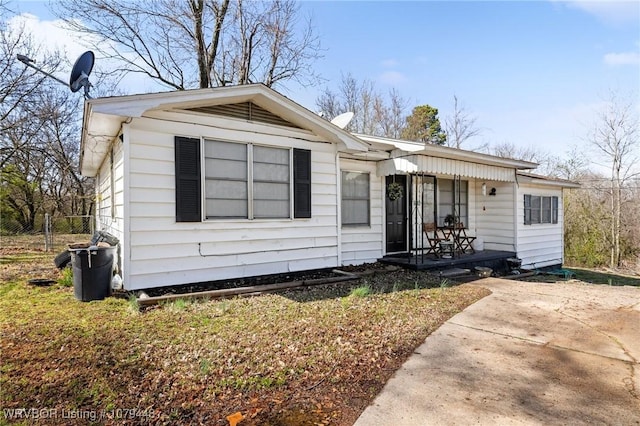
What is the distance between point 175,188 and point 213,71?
11.5 metres

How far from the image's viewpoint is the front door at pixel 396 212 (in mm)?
8828

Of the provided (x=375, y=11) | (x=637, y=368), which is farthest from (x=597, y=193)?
(x=637, y=368)

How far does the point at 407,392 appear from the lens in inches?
107

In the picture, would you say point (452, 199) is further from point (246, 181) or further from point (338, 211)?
point (246, 181)

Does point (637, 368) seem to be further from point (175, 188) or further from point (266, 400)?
point (175, 188)

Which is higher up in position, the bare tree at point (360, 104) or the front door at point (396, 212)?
the bare tree at point (360, 104)

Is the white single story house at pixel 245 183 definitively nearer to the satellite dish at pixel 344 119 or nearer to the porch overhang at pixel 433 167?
the porch overhang at pixel 433 167

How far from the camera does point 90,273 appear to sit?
16.6 ft

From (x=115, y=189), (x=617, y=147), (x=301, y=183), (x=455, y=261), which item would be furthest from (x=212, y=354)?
(x=617, y=147)

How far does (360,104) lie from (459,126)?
8.06m

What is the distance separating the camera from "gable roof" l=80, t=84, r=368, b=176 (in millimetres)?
4898

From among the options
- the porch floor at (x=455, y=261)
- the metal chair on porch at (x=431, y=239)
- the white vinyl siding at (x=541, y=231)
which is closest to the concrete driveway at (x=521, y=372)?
the porch floor at (x=455, y=261)

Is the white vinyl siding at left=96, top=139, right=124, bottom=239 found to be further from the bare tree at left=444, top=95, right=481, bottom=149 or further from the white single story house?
the bare tree at left=444, top=95, right=481, bottom=149

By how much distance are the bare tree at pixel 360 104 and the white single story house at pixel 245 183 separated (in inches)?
547
